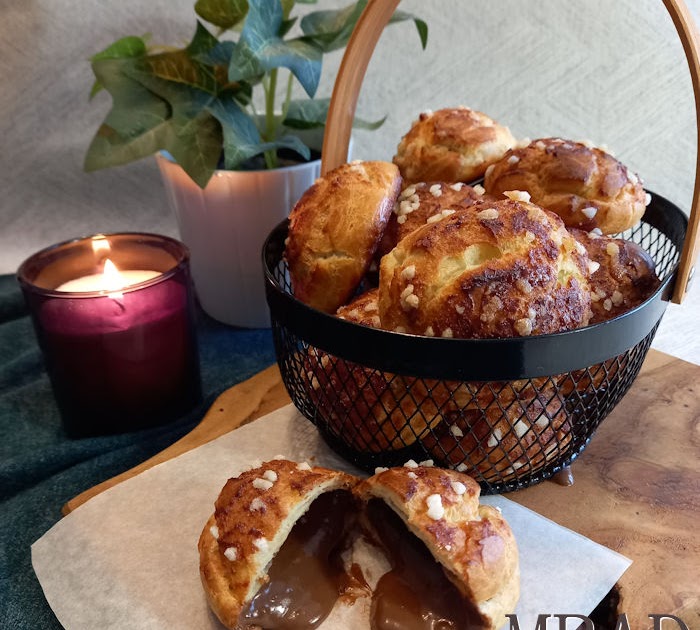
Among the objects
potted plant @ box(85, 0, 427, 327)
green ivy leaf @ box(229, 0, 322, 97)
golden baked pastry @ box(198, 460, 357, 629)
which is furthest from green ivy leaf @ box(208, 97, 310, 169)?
golden baked pastry @ box(198, 460, 357, 629)

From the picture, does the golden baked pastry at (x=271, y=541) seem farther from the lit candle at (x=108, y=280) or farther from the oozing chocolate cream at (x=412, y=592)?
the lit candle at (x=108, y=280)

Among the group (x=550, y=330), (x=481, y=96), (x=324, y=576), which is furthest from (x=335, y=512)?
(x=481, y=96)

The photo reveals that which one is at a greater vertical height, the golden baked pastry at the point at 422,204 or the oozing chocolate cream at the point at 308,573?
the golden baked pastry at the point at 422,204

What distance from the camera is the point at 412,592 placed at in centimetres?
87

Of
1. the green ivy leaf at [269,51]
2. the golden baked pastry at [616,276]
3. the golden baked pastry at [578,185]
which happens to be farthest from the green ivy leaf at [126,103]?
the golden baked pastry at [616,276]

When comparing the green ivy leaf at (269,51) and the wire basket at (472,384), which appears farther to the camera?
the green ivy leaf at (269,51)

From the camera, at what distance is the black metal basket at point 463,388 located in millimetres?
871

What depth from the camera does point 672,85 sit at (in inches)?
79.0

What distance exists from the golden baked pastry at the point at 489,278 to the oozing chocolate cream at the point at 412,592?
9.8 inches

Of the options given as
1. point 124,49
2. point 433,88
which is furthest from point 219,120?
point 433,88

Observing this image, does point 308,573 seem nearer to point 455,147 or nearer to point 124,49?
point 455,147

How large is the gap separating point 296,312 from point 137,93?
30.9 inches

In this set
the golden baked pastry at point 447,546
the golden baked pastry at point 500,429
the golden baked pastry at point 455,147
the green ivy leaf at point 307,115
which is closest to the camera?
the golden baked pastry at point 447,546

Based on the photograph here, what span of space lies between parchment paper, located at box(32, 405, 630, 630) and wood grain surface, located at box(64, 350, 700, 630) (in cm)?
4
